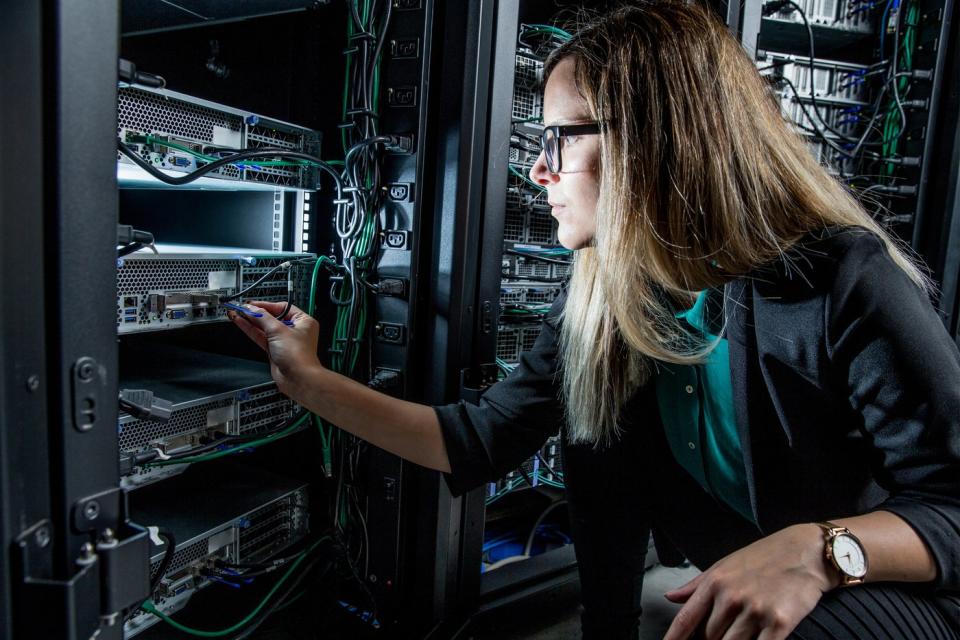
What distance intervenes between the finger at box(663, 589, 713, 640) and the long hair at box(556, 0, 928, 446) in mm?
358

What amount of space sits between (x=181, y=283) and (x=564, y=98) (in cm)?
70

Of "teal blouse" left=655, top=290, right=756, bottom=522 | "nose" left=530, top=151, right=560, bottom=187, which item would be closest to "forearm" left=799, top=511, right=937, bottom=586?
"teal blouse" left=655, top=290, right=756, bottom=522

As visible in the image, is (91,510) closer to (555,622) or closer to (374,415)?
(374,415)

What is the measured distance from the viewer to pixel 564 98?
91cm

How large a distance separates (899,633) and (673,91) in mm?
689

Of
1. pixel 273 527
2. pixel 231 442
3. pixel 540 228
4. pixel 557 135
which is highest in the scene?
pixel 557 135

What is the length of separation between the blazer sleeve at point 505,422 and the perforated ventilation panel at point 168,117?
0.62 meters

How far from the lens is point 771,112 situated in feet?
2.87

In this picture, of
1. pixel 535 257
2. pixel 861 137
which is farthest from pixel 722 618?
pixel 861 137

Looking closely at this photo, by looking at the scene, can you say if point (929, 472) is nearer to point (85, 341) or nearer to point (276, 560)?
point (85, 341)

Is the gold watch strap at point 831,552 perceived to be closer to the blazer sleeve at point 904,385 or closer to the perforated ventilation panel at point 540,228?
the blazer sleeve at point 904,385

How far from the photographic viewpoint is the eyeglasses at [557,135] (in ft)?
2.89

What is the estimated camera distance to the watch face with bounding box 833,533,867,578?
656 millimetres

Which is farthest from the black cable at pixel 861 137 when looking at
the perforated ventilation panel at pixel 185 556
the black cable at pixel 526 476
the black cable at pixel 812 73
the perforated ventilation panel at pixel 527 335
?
the perforated ventilation panel at pixel 185 556
